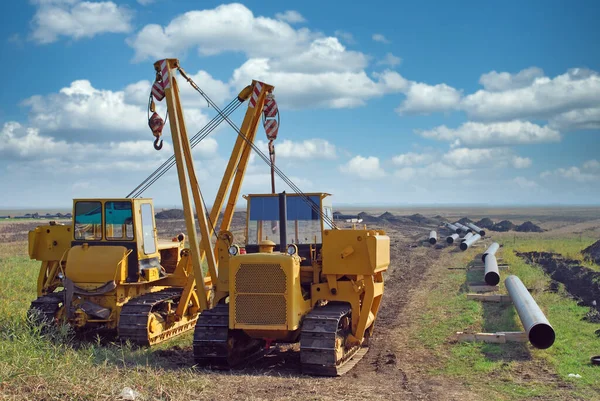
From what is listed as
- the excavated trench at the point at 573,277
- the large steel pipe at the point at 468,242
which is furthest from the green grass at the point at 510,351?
the large steel pipe at the point at 468,242

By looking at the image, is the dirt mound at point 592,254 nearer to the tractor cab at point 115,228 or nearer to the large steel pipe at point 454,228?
the large steel pipe at point 454,228

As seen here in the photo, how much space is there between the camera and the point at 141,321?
13.3 m

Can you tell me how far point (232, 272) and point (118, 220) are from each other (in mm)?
4315

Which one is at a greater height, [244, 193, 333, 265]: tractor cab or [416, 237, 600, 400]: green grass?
[244, 193, 333, 265]: tractor cab

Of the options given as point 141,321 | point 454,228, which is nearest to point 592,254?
point 454,228

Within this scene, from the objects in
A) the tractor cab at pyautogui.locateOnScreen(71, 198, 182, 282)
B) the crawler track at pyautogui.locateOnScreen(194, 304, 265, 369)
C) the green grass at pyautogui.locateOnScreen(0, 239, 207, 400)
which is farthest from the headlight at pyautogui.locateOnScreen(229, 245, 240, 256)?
the tractor cab at pyautogui.locateOnScreen(71, 198, 182, 282)

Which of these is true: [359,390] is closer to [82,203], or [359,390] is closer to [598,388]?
[598,388]

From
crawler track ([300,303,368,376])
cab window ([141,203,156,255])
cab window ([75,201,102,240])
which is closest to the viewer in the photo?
crawler track ([300,303,368,376])

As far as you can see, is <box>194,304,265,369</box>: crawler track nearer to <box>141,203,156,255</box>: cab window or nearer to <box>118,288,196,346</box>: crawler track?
<box>118,288,196,346</box>: crawler track

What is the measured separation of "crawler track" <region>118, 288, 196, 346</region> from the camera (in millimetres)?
13273

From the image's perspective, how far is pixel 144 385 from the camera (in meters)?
9.13

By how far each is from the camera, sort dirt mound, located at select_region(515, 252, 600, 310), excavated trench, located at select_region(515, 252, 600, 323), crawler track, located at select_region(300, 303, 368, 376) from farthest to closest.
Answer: dirt mound, located at select_region(515, 252, 600, 310) → excavated trench, located at select_region(515, 252, 600, 323) → crawler track, located at select_region(300, 303, 368, 376)

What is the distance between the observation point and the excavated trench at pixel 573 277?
1919 cm

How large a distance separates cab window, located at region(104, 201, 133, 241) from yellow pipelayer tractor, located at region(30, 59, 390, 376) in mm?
22
